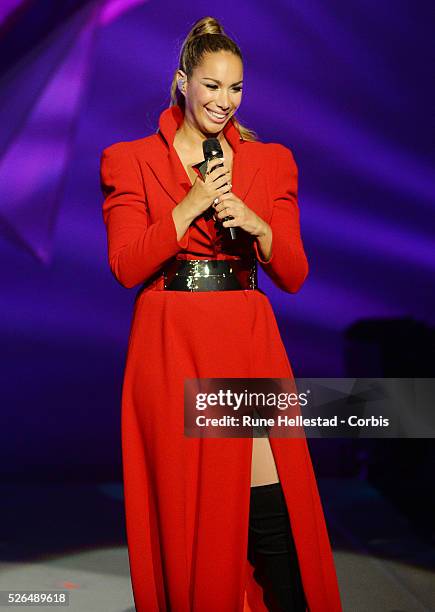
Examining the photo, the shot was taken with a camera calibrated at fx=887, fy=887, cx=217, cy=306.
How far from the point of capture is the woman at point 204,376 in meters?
1.32

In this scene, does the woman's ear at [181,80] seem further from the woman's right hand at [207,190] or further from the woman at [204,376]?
the woman's right hand at [207,190]

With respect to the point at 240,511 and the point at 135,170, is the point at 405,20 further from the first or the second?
the point at 240,511

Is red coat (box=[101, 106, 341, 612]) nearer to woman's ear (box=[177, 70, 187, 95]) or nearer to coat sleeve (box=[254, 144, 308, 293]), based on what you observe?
A: coat sleeve (box=[254, 144, 308, 293])

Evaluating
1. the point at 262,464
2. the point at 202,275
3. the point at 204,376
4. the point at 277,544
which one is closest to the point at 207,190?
the point at 202,275

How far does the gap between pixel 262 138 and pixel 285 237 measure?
1.96 meters

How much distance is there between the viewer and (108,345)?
11.8 ft

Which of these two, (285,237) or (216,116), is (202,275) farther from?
(216,116)

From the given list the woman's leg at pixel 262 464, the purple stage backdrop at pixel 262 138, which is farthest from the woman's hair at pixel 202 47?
the purple stage backdrop at pixel 262 138

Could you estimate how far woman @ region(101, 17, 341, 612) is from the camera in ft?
4.34

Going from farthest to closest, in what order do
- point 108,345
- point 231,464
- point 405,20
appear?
point 108,345 < point 405,20 < point 231,464

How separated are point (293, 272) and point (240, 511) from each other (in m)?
0.37

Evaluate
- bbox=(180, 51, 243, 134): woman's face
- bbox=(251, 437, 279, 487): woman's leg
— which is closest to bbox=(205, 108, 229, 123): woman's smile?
bbox=(180, 51, 243, 134): woman's face

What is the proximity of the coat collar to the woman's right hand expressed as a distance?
0.09 metres

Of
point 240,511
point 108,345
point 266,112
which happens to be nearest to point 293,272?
point 240,511
